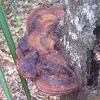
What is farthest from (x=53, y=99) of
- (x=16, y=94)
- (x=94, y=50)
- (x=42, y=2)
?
(x=42, y=2)

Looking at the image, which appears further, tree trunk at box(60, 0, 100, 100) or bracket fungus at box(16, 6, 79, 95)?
bracket fungus at box(16, 6, 79, 95)

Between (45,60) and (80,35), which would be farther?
(45,60)

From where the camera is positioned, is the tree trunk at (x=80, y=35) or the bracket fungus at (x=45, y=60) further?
the bracket fungus at (x=45, y=60)

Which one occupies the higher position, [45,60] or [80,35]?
[80,35]
